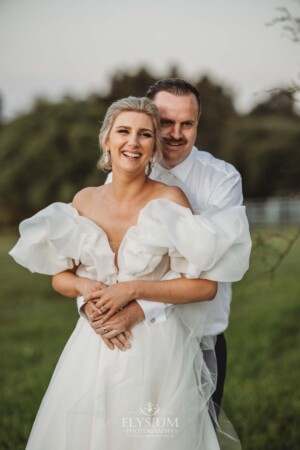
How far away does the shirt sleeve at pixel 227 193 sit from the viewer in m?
3.02

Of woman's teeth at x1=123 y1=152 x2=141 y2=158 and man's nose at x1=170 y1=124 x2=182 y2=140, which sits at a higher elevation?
man's nose at x1=170 y1=124 x2=182 y2=140

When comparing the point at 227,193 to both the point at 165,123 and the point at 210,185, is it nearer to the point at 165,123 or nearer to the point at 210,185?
the point at 210,185

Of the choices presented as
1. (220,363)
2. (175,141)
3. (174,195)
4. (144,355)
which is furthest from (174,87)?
(220,363)

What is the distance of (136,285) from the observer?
2.65 m

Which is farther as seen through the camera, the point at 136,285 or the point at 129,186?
the point at 129,186

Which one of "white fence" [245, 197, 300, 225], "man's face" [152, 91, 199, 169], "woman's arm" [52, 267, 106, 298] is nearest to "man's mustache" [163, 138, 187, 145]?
"man's face" [152, 91, 199, 169]

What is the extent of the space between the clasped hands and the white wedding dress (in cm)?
5

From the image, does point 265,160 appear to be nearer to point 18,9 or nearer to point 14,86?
point 14,86

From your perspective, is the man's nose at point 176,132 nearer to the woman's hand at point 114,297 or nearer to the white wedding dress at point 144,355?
the white wedding dress at point 144,355

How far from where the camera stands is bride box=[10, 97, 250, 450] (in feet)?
8.59

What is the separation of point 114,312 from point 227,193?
2.75 ft

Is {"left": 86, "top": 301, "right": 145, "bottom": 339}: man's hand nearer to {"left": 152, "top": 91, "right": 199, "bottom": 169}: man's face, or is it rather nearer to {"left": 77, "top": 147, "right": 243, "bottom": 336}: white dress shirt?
{"left": 77, "top": 147, "right": 243, "bottom": 336}: white dress shirt

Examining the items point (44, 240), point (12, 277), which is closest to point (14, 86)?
point (12, 277)

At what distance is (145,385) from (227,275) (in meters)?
0.58
